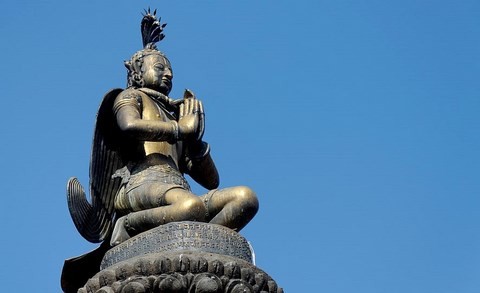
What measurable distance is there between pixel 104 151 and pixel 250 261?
7.45 feet

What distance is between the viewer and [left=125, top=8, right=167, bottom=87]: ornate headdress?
13094 millimetres

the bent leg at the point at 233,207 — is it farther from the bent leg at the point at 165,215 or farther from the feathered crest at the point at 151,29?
the feathered crest at the point at 151,29

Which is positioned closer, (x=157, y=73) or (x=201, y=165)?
(x=201, y=165)

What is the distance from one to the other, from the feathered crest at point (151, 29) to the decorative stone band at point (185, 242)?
11.0 ft

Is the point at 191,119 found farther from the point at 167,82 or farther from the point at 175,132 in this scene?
the point at 167,82

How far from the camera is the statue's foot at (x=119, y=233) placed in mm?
11367

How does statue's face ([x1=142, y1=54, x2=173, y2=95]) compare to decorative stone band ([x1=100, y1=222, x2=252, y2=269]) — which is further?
statue's face ([x1=142, y1=54, x2=173, y2=95])

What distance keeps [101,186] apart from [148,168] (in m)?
0.63

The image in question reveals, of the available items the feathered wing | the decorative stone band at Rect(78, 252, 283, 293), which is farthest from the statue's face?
the decorative stone band at Rect(78, 252, 283, 293)

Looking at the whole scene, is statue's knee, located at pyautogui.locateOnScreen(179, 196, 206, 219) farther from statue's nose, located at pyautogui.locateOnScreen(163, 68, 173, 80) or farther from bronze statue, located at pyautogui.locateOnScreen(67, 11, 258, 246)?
statue's nose, located at pyautogui.locateOnScreen(163, 68, 173, 80)

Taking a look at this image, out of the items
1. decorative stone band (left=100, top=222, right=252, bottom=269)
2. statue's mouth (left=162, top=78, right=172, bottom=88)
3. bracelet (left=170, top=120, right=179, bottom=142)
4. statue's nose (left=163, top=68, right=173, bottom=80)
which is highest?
statue's nose (left=163, top=68, right=173, bottom=80)

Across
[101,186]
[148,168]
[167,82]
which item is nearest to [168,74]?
[167,82]

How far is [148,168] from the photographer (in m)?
12.0

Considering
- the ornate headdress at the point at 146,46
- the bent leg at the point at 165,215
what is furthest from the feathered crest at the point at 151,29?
the bent leg at the point at 165,215
